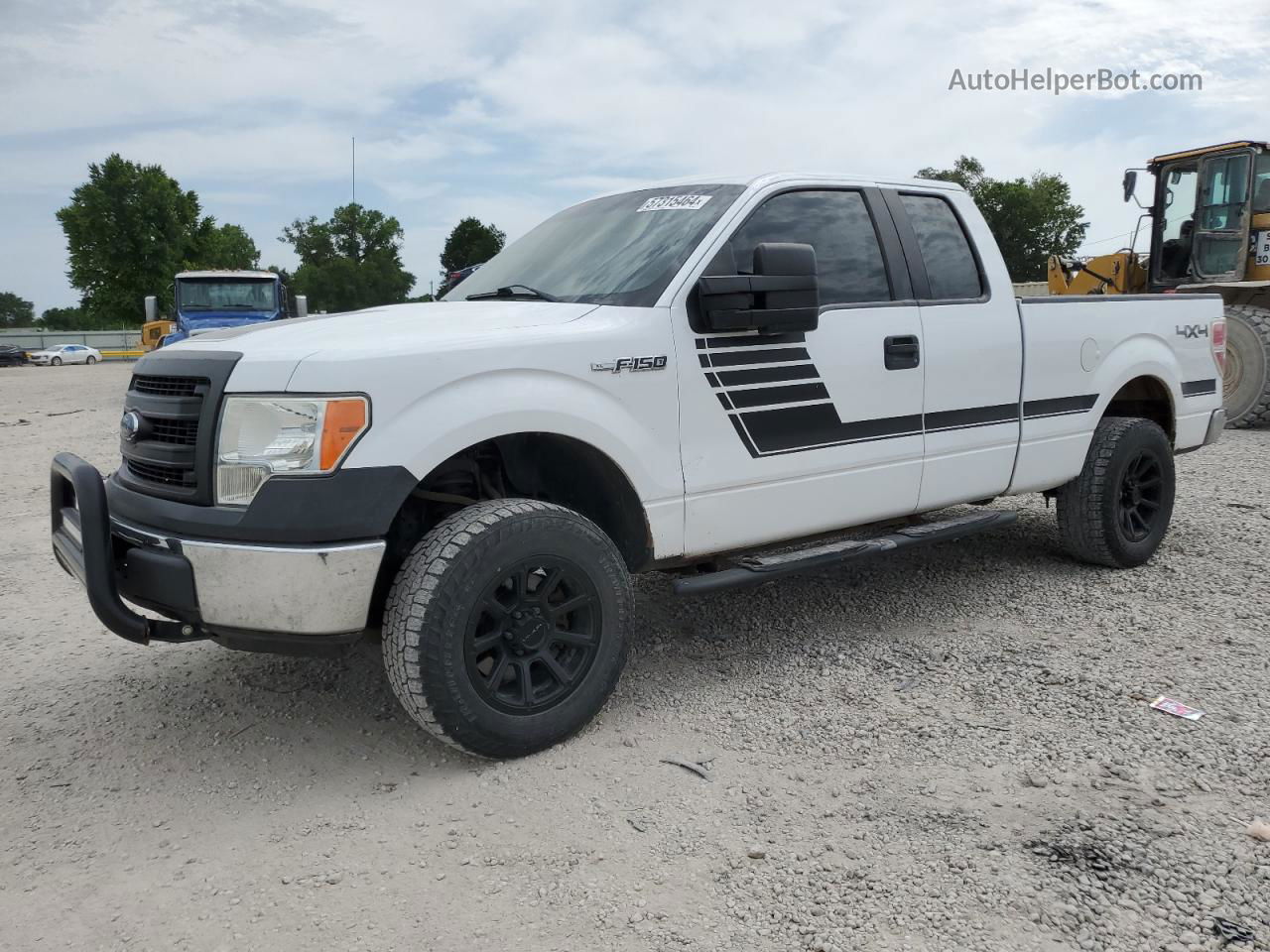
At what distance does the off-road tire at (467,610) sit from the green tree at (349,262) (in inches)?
2803

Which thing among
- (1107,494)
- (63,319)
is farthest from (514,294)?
(63,319)

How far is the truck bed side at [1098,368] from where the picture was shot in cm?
466

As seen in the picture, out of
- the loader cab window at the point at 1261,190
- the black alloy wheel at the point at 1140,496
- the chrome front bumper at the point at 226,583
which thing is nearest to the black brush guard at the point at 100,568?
the chrome front bumper at the point at 226,583

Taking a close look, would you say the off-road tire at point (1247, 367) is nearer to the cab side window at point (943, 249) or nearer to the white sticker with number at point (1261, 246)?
the white sticker with number at point (1261, 246)

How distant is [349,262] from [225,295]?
6861 cm

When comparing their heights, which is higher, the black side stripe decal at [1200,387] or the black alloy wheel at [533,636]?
the black side stripe decal at [1200,387]

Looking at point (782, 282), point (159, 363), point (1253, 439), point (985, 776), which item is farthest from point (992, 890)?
point (1253, 439)

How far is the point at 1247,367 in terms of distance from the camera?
34.1 feet

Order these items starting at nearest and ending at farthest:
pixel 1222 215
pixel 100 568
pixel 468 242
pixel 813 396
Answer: pixel 100 568 → pixel 813 396 → pixel 1222 215 → pixel 468 242

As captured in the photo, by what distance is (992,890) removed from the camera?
2.45 m

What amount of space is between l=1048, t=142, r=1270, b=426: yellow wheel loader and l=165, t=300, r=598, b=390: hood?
369 inches

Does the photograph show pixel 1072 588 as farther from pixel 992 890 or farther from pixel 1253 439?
pixel 1253 439

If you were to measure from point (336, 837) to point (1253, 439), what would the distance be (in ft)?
32.5

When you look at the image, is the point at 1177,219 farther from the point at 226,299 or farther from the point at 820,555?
the point at 226,299
